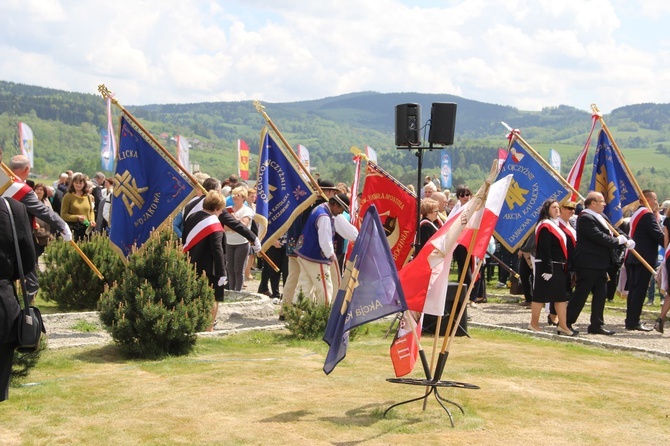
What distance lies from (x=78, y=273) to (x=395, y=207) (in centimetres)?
457

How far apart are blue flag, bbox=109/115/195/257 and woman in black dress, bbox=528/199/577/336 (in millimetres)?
4633

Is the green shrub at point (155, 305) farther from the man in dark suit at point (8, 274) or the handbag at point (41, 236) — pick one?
the man in dark suit at point (8, 274)

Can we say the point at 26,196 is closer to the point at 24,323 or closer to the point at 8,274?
the point at 8,274

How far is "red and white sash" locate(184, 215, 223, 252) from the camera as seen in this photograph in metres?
12.2

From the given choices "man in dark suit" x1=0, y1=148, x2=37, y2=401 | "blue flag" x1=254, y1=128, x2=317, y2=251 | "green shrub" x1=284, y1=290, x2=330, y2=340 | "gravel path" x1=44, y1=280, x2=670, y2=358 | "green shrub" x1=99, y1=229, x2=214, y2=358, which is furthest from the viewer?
"blue flag" x1=254, y1=128, x2=317, y2=251

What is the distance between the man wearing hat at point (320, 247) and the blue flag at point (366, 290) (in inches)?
184

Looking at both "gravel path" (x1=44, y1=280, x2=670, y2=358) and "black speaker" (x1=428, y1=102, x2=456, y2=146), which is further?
"gravel path" (x1=44, y1=280, x2=670, y2=358)

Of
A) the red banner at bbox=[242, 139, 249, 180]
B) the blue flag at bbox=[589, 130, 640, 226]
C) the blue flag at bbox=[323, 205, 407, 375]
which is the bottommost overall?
the blue flag at bbox=[323, 205, 407, 375]

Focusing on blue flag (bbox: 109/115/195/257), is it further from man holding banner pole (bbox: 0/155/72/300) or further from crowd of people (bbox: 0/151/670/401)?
man holding banner pole (bbox: 0/155/72/300)

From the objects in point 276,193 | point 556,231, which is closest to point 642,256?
point 556,231

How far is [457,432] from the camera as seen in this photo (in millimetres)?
7461

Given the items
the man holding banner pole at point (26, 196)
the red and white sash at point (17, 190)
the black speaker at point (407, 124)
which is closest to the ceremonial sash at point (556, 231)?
the black speaker at point (407, 124)

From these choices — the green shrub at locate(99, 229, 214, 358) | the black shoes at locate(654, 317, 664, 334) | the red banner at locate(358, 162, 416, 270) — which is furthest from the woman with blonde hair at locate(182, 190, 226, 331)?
the black shoes at locate(654, 317, 664, 334)

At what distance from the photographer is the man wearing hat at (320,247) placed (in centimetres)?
1266
